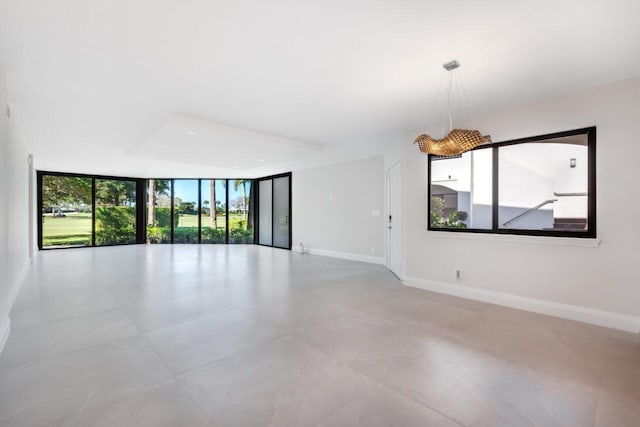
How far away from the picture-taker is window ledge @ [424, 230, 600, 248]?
11.4 feet

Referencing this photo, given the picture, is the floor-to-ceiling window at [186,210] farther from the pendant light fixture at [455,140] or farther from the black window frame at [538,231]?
the pendant light fixture at [455,140]

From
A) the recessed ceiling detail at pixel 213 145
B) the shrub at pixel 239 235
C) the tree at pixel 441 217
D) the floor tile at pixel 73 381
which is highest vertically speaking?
the recessed ceiling detail at pixel 213 145

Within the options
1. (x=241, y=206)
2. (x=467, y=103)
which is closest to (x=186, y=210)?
(x=241, y=206)

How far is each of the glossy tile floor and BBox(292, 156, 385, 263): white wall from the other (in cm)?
301

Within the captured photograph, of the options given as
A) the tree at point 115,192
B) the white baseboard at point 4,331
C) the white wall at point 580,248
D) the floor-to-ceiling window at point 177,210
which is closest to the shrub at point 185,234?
the floor-to-ceiling window at point 177,210

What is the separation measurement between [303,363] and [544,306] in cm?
313

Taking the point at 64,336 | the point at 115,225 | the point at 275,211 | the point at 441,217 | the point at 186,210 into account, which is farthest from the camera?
the point at 186,210

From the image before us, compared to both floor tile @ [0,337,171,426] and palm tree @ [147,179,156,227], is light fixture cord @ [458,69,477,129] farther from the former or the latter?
palm tree @ [147,179,156,227]

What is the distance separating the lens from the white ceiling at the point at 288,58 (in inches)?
85.3

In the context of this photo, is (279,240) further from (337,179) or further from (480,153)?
(480,153)

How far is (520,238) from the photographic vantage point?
12.9 ft

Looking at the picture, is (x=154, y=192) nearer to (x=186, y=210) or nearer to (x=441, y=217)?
(x=186, y=210)

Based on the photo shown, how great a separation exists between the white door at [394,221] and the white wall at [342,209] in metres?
0.50

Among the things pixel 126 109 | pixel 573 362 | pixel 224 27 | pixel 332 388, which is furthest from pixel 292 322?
pixel 126 109
